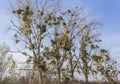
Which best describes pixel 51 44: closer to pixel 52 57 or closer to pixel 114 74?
pixel 52 57

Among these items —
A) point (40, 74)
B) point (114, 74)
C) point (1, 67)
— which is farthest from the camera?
point (1, 67)

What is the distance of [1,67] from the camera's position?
153ft

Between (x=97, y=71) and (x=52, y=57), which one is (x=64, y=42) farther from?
(x=97, y=71)

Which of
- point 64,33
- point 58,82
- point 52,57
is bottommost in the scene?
point 58,82

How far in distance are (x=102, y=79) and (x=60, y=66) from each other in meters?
10.4

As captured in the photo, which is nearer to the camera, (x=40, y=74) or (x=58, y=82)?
(x=40, y=74)

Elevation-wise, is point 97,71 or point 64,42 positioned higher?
point 64,42

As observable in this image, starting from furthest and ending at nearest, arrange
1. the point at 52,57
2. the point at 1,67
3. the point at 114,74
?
the point at 1,67 → the point at 114,74 → the point at 52,57

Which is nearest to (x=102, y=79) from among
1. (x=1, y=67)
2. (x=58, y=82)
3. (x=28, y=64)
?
(x=58, y=82)

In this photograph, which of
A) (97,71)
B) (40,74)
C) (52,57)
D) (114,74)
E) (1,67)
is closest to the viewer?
(40,74)

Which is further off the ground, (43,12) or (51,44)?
(43,12)

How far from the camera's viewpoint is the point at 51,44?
87.2 ft

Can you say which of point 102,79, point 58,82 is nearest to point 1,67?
point 102,79

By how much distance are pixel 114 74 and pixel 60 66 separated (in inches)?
498
